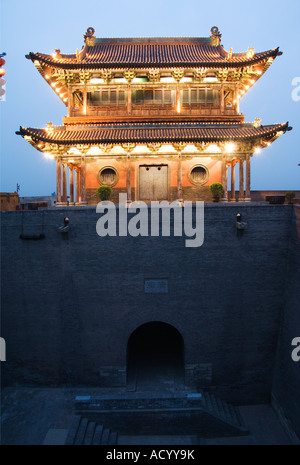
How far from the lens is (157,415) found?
26.8 feet

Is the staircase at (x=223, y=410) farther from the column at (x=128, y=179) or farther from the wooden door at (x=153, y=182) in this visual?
the wooden door at (x=153, y=182)

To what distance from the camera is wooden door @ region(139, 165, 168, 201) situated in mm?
12578

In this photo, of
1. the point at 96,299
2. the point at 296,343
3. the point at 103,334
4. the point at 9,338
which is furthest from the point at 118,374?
the point at 296,343

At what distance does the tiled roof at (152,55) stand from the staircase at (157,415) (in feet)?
39.1

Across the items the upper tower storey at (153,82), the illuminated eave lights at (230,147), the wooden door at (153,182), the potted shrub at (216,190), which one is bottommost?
the potted shrub at (216,190)

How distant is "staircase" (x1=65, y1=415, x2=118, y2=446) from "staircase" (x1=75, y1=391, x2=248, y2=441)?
12 cm

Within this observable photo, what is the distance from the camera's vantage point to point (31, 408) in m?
8.49

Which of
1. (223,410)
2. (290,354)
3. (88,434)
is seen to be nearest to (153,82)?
(290,354)

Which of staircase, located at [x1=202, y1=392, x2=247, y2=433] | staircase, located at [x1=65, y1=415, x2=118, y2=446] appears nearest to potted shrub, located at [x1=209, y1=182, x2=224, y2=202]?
staircase, located at [x1=202, y1=392, x2=247, y2=433]

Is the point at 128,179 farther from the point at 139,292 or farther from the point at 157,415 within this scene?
the point at 157,415

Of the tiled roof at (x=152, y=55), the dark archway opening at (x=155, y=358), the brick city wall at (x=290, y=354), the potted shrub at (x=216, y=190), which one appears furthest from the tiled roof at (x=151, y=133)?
the dark archway opening at (x=155, y=358)

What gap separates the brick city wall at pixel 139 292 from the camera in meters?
9.15

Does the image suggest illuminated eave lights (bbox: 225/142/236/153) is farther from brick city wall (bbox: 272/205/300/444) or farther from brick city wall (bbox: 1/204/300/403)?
brick city wall (bbox: 272/205/300/444)

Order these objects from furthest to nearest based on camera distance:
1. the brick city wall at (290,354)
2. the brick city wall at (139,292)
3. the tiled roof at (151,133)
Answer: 1. the tiled roof at (151,133)
2. the brick city wall at (139,292)
3. the brick city wall at (290,354)
